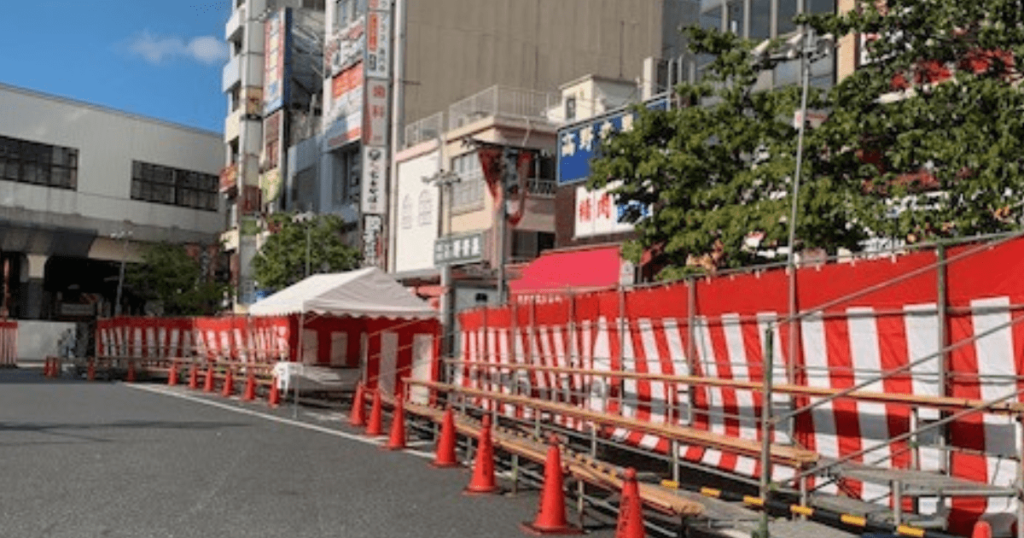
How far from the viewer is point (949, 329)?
8.91 meters

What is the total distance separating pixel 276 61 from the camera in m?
68.1

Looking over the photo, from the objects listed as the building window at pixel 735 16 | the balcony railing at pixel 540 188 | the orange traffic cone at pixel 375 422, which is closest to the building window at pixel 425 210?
the balcony railing at pixel 540 188

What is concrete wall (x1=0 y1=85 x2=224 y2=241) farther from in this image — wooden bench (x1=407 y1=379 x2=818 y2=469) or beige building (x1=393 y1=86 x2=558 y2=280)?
wooden bench (x1=407 y1=379 x2=818 y2=469)

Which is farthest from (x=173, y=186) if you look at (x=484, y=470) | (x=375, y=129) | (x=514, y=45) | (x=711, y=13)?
(x=484, y=470)

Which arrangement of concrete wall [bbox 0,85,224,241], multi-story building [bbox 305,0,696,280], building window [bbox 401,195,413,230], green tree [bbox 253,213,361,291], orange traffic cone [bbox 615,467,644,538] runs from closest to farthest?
1. orange traffic cone [bbox 615,467,644,538]
2. building window [bbox 401,195,413,230]
3. multi-story building [bbox 305,0,696,280]
4. green tree [bbox 253,213,361,291]
5. concrete wall [bbox 0,85,224,241]

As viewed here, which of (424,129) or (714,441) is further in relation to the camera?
(424,129)

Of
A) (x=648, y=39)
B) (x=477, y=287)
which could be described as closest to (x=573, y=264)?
(x=477, y=287)

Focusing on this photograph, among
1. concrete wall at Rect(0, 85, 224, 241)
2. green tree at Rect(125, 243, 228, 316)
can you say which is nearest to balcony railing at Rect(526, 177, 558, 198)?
green tree at Rect(125, 243, 228, 316)

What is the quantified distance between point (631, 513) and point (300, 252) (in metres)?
45.6

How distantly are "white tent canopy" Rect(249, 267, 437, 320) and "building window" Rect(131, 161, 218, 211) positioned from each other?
59.9m

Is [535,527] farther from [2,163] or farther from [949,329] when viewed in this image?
[2,163]

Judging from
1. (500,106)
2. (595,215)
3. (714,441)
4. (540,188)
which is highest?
(500,106)

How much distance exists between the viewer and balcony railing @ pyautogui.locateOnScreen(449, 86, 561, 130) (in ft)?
154

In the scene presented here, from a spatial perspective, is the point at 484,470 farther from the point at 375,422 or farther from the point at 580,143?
the point at 580,143
